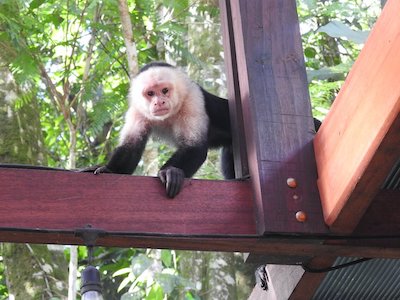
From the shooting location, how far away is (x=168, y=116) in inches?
139

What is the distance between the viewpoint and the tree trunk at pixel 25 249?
4.45 m

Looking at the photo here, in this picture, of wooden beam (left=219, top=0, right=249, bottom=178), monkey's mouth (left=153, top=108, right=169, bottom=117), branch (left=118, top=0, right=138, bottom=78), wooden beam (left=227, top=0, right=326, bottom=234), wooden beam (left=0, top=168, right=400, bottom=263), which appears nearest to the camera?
wooden beam (left=0, top=168, right=400, bottom=263)

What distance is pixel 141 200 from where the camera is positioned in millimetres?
2217

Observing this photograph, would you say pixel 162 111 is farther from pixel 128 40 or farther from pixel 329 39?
pixel 329 39

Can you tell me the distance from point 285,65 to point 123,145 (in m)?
1.16

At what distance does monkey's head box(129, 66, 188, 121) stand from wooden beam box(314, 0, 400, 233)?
1.32 meters

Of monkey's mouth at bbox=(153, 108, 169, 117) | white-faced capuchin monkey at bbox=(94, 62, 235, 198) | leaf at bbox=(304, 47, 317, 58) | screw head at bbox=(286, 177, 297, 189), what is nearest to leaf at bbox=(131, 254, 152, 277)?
white-faced capuchin monkey at bbox=(94, 62, 235, 198)

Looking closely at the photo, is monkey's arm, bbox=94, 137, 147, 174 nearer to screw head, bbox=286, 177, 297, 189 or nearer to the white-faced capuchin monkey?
the white-faced capuchin monkey

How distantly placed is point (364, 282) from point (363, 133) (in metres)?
1.00

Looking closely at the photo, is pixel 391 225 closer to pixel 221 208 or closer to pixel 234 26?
pixel 221 208

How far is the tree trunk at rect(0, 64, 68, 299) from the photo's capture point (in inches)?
175

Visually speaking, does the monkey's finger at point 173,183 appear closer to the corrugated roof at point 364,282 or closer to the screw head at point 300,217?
the screw head at point 300,217

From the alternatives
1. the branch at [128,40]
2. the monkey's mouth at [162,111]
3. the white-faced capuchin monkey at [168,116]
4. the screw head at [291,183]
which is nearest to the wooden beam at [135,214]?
the screw head at [291,183]

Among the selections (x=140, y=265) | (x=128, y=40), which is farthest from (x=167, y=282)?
(x=128, y=40)
